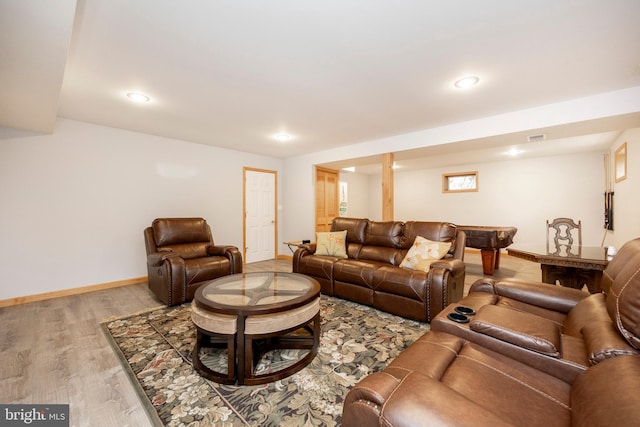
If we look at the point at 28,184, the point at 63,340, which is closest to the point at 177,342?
the point at 63,340

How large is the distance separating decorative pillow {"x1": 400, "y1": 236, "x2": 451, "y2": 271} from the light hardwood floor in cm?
262

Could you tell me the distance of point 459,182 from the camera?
24.3 feet

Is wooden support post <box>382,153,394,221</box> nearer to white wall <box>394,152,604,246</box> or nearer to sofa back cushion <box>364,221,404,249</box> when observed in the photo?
sofa back cushion <box>364,221,404,249</box>

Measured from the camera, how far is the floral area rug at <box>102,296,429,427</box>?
1.56m

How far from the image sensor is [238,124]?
12.6 feet

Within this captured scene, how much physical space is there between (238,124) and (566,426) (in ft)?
13.4

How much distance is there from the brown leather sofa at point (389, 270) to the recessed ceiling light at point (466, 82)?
1.56 m

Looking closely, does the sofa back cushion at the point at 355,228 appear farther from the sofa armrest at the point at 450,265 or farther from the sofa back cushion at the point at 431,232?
the sofa armrest at the point at 450,265

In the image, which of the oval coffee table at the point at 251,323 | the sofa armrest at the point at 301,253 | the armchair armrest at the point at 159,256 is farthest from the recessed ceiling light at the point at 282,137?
the oval coffee table at the point at 251,323

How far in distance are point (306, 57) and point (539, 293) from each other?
2.45 m

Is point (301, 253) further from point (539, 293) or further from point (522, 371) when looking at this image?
point (522, 371)

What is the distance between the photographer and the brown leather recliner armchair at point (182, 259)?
3.22 meters

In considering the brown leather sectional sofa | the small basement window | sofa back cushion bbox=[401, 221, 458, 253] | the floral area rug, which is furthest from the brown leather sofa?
the small basement window

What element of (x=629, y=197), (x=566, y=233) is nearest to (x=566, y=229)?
(x=566, y=233)
